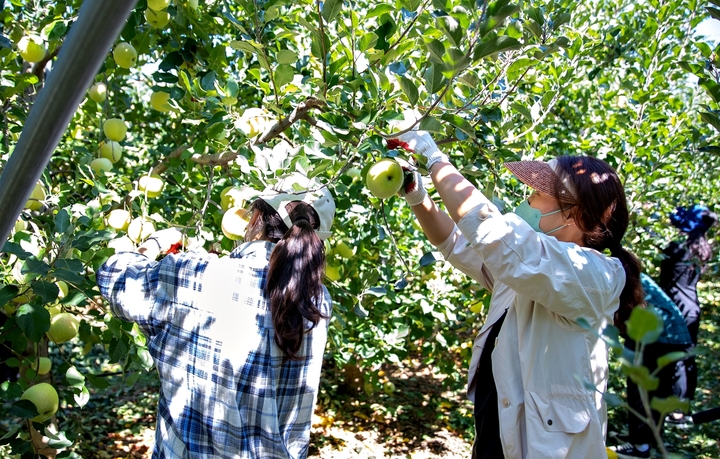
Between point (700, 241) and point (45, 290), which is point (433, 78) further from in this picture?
point (700, 241)

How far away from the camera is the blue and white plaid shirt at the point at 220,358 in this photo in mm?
1486

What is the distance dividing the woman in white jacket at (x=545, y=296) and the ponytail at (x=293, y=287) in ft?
1.24

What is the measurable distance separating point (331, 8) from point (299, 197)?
51 cm

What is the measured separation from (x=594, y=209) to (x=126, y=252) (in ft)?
4.37

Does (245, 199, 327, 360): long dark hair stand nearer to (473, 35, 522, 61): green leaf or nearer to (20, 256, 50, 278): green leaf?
(20, 256, 50, 278): green leaf

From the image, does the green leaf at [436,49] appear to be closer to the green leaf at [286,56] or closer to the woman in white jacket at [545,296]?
the woman in white jacket at [545,296]

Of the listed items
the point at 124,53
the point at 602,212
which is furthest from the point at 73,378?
the point at 602,212

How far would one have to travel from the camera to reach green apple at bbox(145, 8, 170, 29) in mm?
2123

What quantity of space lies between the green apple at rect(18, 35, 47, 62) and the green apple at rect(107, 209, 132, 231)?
29.9 inches

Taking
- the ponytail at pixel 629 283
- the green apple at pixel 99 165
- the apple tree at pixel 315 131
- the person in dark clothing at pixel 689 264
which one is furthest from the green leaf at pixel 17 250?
the person in dark clothing at pixel 689 264

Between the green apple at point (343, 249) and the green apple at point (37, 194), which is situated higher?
the green apple at point (37, 194)

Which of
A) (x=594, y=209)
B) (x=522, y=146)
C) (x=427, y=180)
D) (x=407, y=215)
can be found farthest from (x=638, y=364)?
(x=407, y=215)

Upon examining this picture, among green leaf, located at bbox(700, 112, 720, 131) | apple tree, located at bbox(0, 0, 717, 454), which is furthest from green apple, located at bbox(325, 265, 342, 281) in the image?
green leaf, located at bbox(700, 112, 720, 131)

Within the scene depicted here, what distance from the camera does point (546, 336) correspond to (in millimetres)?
1537
